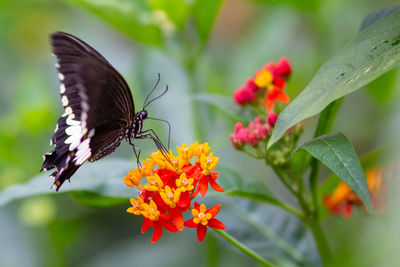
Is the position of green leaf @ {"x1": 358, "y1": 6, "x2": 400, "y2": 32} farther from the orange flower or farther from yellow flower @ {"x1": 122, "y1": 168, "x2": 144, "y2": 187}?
yellow flower @ {"x1": 122, "y1": 168, "x2": 144, "y2": 187}

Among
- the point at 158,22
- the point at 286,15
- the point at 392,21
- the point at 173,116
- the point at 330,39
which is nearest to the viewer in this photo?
the point at 392,21

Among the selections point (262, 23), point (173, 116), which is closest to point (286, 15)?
point (262, 23)

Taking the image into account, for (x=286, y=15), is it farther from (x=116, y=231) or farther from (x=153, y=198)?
(x=153, y=198)

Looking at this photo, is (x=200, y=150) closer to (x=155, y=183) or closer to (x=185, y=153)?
(x=185, y=153)

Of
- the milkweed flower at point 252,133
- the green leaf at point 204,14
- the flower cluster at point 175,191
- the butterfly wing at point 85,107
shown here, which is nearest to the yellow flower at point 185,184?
the flower cluster at point 175,191

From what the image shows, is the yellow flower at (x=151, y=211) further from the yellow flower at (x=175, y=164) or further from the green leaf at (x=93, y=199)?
the green leaf at (x=93, y=199)

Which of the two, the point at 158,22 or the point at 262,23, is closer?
the point at 158,22

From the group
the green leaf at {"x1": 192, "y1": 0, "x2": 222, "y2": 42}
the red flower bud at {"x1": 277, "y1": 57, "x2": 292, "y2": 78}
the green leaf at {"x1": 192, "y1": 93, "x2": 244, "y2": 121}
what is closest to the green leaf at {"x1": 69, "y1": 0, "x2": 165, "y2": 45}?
the green leaf at {"x1": 192, "y1": 0, "x2": 222, "y2": 42}
